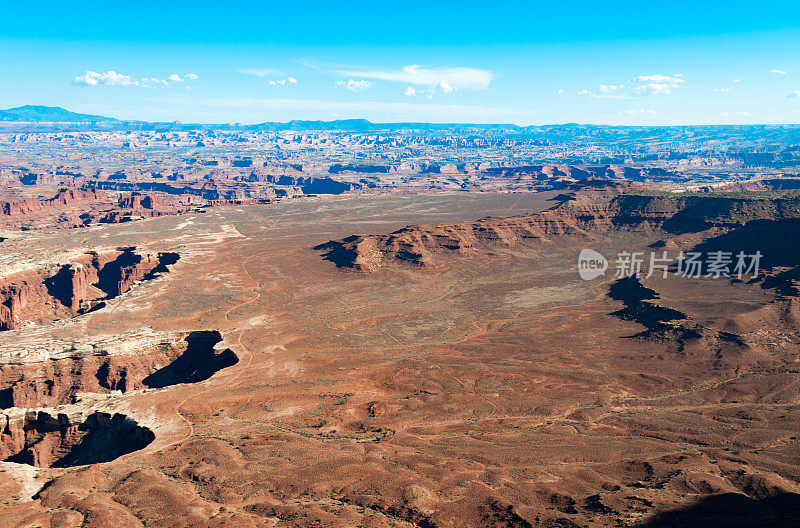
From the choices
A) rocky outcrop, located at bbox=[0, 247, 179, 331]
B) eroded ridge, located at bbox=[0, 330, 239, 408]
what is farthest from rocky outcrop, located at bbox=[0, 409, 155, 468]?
rocky outcrop, located at bbox=[0, 247, 179, 331]

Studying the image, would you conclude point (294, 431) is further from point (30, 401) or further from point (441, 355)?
point (30, 401)

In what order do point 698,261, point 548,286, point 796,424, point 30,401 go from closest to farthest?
point 796,424 → point 30,401 → point 548,286 → point 698,261

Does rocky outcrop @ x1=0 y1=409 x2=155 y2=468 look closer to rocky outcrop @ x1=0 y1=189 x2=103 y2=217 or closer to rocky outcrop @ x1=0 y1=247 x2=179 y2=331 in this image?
rocky outcrop @ x1=0 y1=247 x2=179 y2=331

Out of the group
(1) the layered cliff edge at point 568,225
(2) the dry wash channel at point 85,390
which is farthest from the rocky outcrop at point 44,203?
(2) the dry wash channel at point 85,390

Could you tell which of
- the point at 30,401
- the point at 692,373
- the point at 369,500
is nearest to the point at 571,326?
the point at 692,373

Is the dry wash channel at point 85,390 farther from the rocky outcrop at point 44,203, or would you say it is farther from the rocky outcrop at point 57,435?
the rocky outcrop at point 44,203

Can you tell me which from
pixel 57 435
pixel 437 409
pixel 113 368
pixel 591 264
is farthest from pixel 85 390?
pixel 591 264
